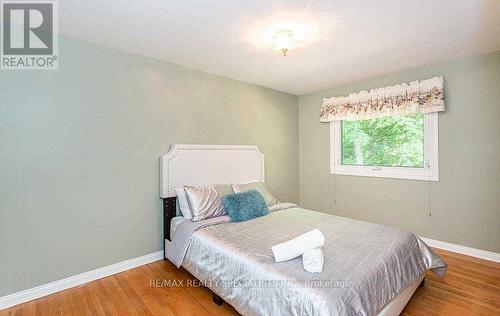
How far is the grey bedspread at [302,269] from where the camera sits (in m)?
1.39

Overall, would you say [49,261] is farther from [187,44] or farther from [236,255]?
[187,44]

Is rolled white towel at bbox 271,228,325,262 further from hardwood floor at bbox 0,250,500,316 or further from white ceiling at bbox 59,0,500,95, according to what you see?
white ceiling at bbox 59,0,500,95

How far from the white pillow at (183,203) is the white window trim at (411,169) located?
244 centimetres

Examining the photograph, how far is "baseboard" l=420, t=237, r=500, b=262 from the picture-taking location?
2.64 metres

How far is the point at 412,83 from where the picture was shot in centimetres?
303

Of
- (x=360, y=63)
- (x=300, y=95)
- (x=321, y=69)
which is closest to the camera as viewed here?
(x=360, y=63)

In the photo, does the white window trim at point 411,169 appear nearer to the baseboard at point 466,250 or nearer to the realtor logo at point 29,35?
the baseboard at point 466,250

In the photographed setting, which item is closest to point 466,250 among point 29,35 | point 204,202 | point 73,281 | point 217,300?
point 217,300

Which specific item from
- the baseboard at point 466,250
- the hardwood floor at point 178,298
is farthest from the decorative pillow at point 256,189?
the baseboard at point 466,250

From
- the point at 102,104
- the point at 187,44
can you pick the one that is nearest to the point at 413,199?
the point at 187,44

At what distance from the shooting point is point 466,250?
110 inches

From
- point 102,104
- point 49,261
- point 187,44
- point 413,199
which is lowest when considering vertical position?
point 49,261

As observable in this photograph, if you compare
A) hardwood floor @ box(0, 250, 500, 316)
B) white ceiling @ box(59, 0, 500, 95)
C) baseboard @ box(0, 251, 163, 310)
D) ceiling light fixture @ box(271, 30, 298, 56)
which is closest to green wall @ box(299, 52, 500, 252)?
white ceiling @ box(59, 0, 500, 95)

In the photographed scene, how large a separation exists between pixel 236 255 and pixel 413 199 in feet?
8.53
